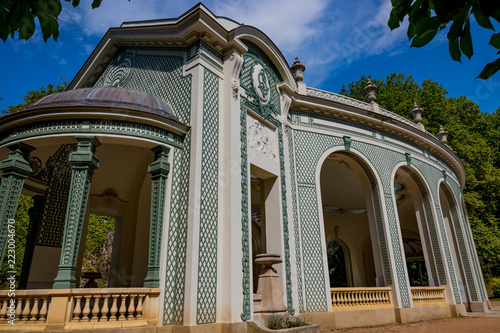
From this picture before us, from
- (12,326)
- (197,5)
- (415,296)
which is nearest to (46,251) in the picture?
(12,326)

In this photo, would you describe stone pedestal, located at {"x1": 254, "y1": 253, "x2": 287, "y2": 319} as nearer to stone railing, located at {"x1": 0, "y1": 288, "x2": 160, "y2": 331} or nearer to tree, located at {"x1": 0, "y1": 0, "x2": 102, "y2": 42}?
stone railing, located at {"x1": 0, "y1": 288, "x2": 160, "y2": 331}

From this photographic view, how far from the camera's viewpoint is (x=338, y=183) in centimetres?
1673

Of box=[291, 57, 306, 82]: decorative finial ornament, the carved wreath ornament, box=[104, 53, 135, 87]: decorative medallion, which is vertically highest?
box=[291, 57, 306, 82]: decorative finial ornament

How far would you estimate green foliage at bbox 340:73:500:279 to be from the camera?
822 inches

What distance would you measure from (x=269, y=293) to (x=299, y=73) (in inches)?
310

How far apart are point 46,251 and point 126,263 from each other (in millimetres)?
2363

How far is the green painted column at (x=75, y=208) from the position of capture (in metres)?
6.04

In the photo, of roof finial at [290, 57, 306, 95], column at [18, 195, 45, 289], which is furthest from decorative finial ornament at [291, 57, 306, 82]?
column at [18, 195, 45, 289]

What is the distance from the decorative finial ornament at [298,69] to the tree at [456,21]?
10.0m

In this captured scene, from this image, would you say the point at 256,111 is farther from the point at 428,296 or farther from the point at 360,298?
the point at 428,296

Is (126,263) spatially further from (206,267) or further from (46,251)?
(206,267)

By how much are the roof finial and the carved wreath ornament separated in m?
2.66

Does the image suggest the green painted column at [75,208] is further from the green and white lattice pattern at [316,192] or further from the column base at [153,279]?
the green and white lattice pattern at [316,192]

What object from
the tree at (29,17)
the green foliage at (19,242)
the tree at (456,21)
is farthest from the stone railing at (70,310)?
the green foliage at (19,242)
